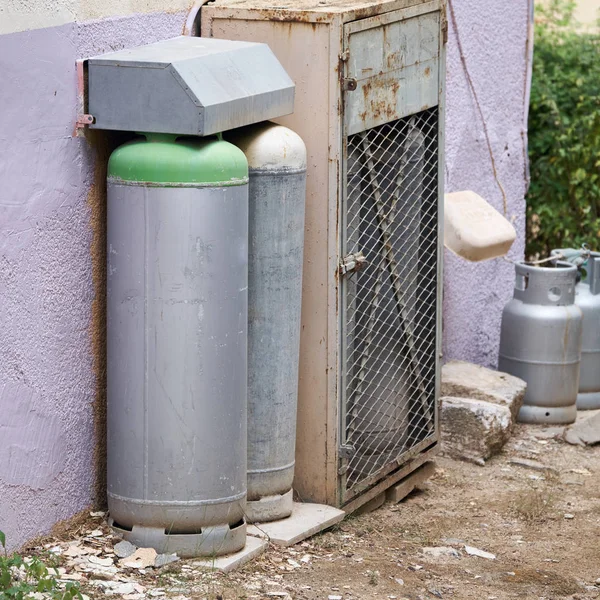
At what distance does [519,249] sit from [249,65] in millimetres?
3417

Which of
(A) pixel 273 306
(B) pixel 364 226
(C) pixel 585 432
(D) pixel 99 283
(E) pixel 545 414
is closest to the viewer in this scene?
(D) pixel 99 283

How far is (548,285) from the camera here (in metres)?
6.22

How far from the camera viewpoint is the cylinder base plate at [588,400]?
6707 mm

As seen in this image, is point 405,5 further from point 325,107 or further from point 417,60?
point 325,107

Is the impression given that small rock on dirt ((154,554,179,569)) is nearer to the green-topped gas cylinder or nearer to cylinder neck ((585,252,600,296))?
the green-topped gas cylinder

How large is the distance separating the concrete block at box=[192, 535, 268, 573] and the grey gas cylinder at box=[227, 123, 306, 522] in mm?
173

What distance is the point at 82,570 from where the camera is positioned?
389 centimetres

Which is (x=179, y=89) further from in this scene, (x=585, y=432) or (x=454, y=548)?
(x=585, y=432)

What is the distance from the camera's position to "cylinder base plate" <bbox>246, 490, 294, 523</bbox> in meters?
4.40

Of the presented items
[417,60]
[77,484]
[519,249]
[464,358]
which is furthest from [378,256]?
[519,249]

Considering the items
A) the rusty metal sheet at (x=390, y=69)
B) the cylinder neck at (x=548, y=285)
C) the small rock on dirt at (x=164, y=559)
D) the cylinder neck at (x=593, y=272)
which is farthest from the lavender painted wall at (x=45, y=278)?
the cylinder neck at (x=593, y=272)

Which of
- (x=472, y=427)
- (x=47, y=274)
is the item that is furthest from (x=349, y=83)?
(x=472, y=427)

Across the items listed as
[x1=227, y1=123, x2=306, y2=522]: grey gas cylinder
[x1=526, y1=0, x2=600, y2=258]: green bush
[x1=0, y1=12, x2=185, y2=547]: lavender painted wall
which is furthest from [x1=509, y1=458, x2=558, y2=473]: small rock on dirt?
[x1=0, y1=12, x2=185, y2=547]: lavender painted wall

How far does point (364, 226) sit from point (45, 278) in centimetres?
133
